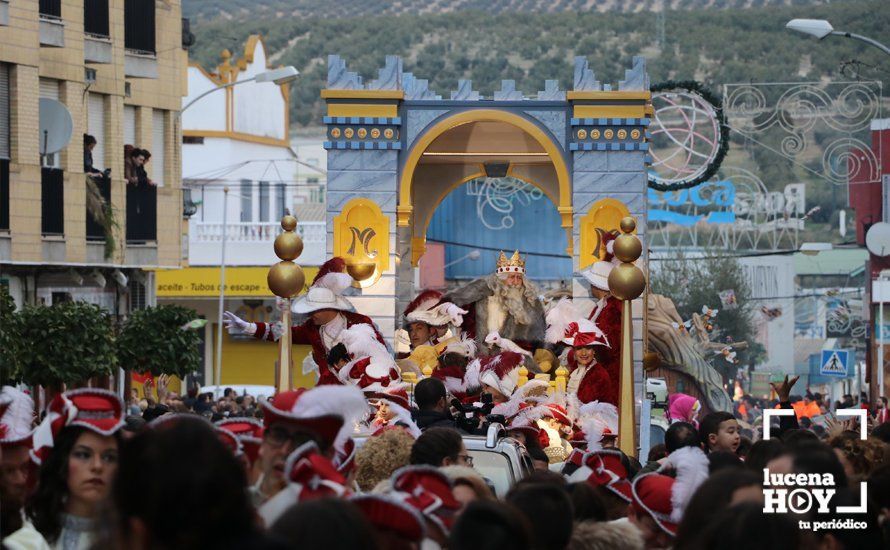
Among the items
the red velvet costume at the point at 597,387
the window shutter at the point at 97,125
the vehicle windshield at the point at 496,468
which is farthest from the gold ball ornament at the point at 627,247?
the window shutter at the point at 97,125

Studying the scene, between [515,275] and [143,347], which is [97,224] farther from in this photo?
[515,275]

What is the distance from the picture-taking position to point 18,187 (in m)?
28.0

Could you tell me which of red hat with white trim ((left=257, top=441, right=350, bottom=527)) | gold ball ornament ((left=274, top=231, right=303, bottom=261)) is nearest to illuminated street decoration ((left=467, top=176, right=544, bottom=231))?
gold ball ornament ((left=274, top=231, right=303, bottom=261))

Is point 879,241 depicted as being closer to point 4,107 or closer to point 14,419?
point 4,107

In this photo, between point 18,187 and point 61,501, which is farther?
point 18,187

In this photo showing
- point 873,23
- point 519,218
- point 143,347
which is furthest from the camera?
point 873,23

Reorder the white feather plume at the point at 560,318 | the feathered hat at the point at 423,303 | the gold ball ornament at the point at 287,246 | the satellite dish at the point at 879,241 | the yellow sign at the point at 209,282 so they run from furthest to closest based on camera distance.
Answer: the yellow sign at the point at 209,282 → the satellite dish at the point at 879,241 → the feathered hat at the point at 423,303 → the white feather plume at the point at 560,318 → the gold ball ornament at the point at 287,246

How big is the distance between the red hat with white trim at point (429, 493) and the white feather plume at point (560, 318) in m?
11.1

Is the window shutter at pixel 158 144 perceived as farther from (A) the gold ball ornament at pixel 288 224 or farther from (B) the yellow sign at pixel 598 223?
(A) the gold ball ornament at pixel 288 224

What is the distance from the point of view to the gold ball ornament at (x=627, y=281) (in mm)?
15492

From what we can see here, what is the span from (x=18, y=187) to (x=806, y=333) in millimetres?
51415

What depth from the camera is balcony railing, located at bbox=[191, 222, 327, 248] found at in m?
47.6

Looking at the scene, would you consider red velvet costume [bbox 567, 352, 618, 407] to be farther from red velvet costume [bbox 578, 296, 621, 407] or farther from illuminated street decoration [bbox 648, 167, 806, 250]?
illuminated street decoration [bbox 648, 167, 806, 250]

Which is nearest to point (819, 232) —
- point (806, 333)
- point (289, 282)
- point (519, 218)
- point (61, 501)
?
point (806, 333)
